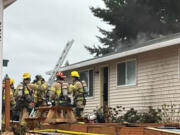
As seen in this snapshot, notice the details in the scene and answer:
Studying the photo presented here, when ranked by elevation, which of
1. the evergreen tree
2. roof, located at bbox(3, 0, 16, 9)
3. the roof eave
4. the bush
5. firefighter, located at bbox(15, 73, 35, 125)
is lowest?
the bush

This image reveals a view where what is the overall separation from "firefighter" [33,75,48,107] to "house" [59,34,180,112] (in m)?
3.38

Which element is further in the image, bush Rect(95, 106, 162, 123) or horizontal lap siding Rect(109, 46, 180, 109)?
horizontal lap siding Rect(109, 46, 180, 109)

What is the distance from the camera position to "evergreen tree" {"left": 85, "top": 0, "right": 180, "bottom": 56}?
108ft

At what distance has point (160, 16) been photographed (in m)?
33.4

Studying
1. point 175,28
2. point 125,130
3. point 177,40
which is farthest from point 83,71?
point 175,28

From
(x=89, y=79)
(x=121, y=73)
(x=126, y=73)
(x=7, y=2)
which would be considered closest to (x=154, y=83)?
(x=126, y=73)

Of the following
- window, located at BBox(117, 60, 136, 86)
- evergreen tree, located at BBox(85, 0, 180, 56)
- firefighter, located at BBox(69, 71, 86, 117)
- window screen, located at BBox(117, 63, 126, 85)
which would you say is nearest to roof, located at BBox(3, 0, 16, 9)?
firefighter, located at BBox(69, 71, 86, 117)

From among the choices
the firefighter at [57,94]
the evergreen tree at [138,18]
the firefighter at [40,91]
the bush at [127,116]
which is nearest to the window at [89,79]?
the bush at [127,116]

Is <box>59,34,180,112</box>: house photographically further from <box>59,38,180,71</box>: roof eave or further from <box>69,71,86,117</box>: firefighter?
<box>69,71,86,117</box>: firefighter

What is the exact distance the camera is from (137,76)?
15.5 metres

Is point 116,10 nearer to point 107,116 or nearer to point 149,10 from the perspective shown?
point 149,10

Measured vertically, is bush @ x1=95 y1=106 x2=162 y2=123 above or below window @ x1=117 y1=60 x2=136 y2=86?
below

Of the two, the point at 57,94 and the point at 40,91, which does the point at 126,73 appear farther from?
the point at 57,94

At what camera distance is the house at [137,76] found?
45.0ft
